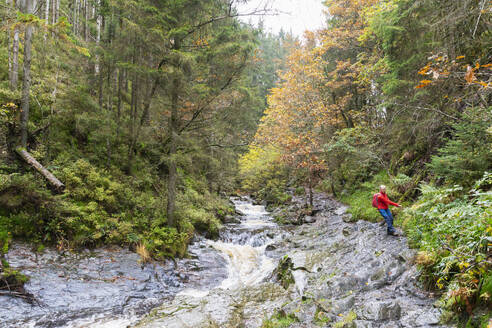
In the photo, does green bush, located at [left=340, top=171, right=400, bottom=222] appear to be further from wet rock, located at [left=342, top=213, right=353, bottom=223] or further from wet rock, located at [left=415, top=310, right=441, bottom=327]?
wet rock, located at [left=415, top=310, right=441, bottom=327]

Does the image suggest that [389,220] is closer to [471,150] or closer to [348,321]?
[471,150]

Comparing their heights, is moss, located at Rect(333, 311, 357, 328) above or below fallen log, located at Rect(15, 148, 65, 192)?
below

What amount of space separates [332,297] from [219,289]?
3604mm

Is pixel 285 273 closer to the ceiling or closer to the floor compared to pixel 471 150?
closer to the floor

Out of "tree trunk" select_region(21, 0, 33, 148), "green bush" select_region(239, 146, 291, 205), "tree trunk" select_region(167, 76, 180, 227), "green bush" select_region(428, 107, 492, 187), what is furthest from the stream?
"green bush" select_region(239, 146, 291, 205)

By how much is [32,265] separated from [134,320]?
9.91 ft

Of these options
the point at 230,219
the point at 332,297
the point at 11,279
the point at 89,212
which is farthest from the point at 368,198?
the point at 11,279

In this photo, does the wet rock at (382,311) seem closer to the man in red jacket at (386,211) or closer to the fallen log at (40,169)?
the man in red jacket at (386,211)

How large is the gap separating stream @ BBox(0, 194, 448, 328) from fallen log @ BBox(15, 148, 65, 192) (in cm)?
197

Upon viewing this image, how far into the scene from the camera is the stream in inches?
192

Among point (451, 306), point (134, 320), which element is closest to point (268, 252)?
point (134, 320)

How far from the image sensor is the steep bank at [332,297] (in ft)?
14.4

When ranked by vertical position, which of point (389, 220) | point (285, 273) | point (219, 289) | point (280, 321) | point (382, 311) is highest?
point (389, 220)

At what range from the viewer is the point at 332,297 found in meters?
5.52
